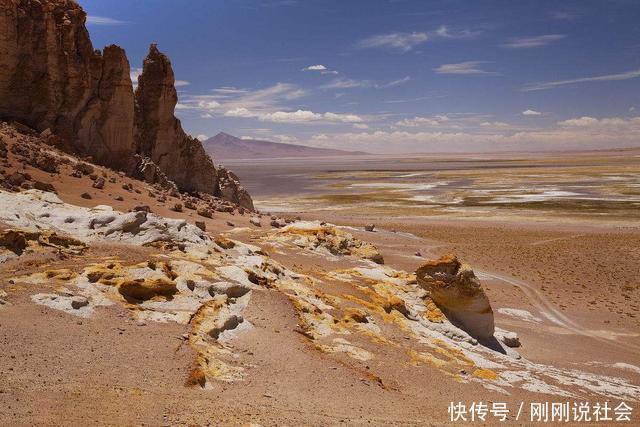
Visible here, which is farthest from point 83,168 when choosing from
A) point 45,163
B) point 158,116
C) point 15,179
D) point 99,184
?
point 158,116

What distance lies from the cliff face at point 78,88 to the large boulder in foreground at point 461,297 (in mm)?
19400

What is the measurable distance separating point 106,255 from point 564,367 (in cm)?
1335

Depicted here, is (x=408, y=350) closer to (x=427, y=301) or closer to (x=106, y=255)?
(x=427, y=301)

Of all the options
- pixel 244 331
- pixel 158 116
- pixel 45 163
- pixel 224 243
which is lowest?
pixel 244 331

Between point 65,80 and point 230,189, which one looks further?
point 230,189

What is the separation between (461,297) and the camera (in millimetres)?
16609

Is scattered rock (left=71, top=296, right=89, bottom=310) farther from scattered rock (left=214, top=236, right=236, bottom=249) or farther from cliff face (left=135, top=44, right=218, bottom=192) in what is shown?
cliff face (left=135, top=44, right=218, bottom=192)

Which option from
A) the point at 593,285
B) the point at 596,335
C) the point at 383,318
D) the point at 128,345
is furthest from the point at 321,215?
the point at 128,345

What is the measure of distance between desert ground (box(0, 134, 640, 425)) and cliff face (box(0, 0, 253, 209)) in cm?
442

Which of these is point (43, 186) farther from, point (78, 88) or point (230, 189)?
point (230, 189)

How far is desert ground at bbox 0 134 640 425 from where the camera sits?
764 centimetres

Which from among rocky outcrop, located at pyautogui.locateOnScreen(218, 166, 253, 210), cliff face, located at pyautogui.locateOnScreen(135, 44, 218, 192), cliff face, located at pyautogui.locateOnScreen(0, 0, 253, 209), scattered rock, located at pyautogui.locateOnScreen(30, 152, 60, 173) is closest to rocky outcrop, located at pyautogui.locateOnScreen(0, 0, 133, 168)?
cliff face, located at pyautogui.locateOnScreen(0, 0, 253, 209)

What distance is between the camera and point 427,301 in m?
16.8

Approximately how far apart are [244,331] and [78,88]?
71.7ft
